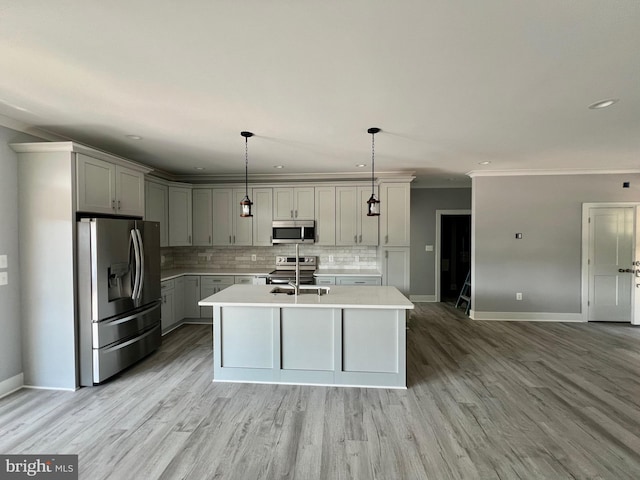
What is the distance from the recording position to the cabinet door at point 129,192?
3.37 meters

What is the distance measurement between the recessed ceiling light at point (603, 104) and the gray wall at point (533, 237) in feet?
9.04

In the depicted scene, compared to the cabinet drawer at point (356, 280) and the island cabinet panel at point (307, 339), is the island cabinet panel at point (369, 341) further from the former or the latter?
the cabinet drawer at point (356, 280)

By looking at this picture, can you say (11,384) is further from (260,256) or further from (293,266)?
(293,266)

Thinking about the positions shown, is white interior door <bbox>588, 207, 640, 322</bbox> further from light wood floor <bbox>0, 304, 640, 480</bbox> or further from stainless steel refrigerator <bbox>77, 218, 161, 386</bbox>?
Answer: stainless steel refrigerator <bbox>77, 218, 161, 386</bbox>

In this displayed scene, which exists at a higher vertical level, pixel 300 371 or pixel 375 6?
pixel 375 6

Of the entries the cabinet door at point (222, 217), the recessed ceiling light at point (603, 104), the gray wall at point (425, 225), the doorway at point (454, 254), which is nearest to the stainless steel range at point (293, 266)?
the cabinet door at point (222, 217)

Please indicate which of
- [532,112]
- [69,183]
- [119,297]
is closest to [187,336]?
[119,297]

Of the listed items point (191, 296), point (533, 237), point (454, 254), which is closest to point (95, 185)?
point (191, 296)

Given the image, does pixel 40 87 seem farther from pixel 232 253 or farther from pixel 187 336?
pixel 232 253

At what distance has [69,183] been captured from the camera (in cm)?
277

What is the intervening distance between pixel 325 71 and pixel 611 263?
579cm

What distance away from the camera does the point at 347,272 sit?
200 inches

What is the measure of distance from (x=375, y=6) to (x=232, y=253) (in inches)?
188

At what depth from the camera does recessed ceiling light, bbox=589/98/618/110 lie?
2273mm
